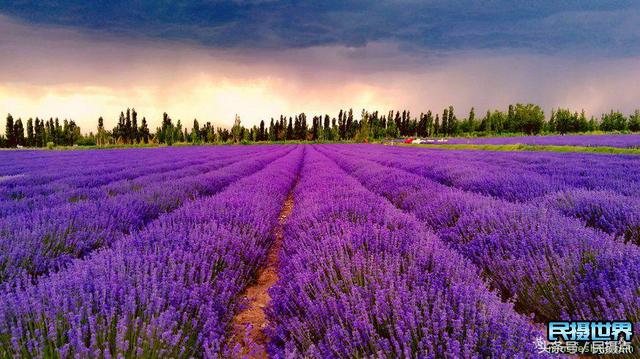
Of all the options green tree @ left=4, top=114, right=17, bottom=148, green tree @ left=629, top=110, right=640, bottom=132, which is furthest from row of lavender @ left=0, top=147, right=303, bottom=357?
green tree @ left=4, top=114, right=17, bottom=148

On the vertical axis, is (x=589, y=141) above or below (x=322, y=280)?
above

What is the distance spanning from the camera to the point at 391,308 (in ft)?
5.09

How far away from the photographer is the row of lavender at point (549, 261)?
1.77m

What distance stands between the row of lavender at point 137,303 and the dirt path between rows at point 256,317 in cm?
11

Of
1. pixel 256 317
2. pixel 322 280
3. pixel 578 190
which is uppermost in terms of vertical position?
pixel 578 190

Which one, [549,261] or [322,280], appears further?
[549,261]

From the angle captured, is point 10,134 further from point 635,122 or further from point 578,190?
point 635,122

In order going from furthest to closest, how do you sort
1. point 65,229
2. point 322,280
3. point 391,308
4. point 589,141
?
point 589,141
point 65,229
point 322,280
point 391,308

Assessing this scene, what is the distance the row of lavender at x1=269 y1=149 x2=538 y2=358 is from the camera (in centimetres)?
131

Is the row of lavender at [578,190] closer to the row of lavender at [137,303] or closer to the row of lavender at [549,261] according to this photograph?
the row of lavender at [549,261]

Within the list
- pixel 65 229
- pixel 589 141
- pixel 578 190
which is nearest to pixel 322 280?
pixel 65 229

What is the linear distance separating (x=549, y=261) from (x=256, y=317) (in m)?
1.97

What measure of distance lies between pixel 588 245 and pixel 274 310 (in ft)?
6.65

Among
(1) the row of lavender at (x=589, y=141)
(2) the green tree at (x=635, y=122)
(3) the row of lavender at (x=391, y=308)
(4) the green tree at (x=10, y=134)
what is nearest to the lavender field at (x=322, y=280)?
(3) the row of lavender at (x=391, y=308)
